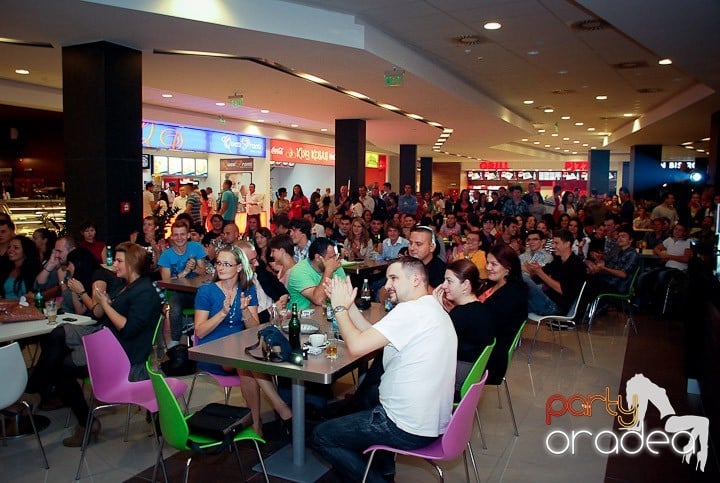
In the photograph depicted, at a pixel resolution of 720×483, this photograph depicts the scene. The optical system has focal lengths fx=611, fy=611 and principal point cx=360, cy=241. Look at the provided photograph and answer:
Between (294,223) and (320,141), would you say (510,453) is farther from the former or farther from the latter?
(320,141)

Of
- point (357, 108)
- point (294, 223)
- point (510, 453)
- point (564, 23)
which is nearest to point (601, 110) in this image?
point (357, 108)

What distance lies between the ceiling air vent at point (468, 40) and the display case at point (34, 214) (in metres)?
6.70

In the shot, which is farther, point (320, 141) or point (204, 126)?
point (320, 141)

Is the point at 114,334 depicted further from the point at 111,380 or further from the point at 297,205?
the point at 297,205

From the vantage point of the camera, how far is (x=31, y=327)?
162 inches

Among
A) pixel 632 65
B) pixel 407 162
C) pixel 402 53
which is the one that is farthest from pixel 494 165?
pixel 402 53

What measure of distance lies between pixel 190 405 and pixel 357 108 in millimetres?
8081

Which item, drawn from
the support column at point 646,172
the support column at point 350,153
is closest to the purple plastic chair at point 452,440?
the support column at point 350,153

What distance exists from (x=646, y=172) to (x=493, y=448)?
746 inches

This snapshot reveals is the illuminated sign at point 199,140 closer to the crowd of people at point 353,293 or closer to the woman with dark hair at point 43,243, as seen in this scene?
the crowd of people at point 353,293

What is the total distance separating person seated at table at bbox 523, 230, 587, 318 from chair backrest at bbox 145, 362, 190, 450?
13.8 ft

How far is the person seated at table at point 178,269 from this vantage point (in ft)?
19.9

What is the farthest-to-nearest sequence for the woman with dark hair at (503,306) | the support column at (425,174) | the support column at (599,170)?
the support column at (425,174)
the support column at (599,170)
the woman with dark hair at (503,306)

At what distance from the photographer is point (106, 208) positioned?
6867mm
